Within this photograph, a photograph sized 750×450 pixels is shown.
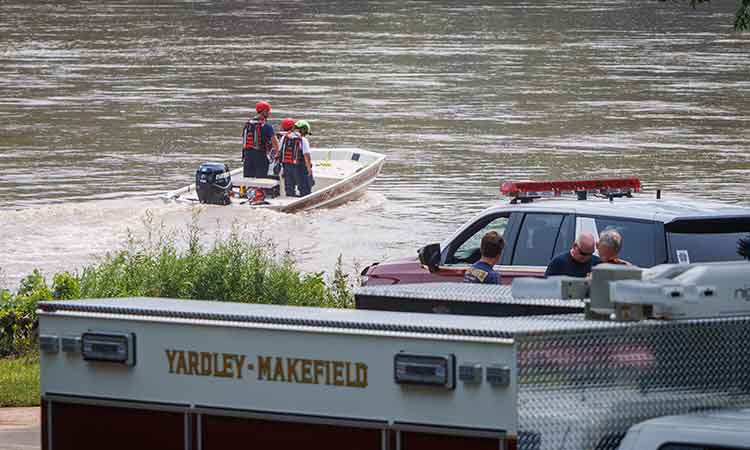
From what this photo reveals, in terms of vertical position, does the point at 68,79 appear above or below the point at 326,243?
above

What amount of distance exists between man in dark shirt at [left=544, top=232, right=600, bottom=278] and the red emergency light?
7.13 ft

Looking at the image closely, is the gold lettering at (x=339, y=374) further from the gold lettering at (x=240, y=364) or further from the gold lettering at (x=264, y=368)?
the gold lettering at (x=240, y=364)

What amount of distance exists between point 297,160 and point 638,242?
16.3 m

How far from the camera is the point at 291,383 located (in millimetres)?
5441

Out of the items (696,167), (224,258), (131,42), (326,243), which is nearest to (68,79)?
(131,42)

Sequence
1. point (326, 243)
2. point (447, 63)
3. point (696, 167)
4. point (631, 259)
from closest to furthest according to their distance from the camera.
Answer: point (631, 259), point (326, 243), point (696, 167), point (447, 63)

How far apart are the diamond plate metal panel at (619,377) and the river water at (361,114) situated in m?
14.0

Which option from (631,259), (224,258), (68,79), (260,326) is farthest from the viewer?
(68,79)

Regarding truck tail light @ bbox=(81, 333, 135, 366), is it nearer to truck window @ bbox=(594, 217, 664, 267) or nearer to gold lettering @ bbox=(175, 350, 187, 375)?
gold lettering @ bbox=(175, 350, 187, 375)

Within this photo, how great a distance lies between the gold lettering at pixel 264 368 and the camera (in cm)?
549

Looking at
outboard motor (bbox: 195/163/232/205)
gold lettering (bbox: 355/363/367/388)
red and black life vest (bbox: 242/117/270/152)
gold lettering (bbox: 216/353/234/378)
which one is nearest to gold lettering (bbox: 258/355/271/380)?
gold lettering (bbox: 216/353/234/378)

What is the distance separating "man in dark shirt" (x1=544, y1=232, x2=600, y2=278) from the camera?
10398 millimetres

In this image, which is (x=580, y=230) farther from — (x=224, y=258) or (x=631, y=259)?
(x=224, y=258)

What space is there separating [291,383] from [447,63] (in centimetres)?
6188
